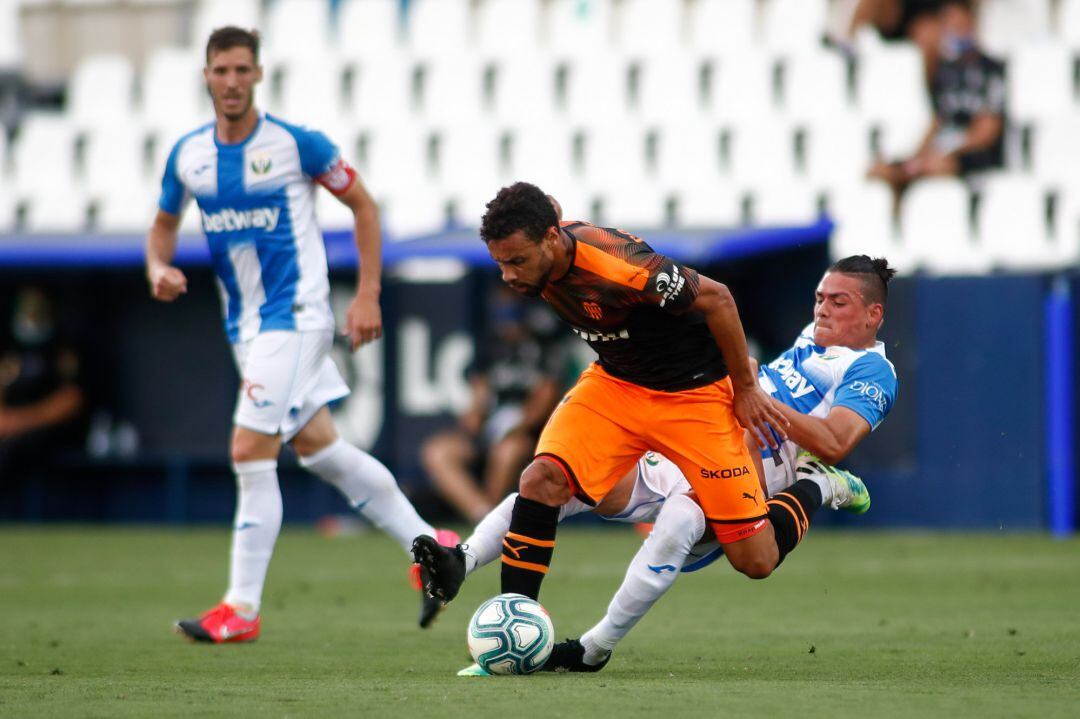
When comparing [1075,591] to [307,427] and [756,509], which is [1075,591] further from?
[307,427]

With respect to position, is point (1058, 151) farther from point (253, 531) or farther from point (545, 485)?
point (545, 485)

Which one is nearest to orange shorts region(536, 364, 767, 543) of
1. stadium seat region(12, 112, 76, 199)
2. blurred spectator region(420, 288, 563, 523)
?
blurred spectator region(420, 288, 563, 523)

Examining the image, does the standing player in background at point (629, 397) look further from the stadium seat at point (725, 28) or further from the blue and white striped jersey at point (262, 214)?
the stadium seat at point (725, 28)

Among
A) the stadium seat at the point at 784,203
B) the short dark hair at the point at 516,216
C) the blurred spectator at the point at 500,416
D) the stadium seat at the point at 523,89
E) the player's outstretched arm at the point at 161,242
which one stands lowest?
the blurred spectator at the point at 500,416

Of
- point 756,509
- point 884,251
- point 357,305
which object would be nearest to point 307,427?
point 357,305

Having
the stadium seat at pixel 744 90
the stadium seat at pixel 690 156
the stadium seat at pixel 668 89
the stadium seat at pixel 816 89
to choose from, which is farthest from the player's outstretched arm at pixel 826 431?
the stadium seat at pixel 668 89

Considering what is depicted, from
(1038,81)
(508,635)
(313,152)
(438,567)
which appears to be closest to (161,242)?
(313,152)

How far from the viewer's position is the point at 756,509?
17.7 feet

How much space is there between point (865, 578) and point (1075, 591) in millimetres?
1212

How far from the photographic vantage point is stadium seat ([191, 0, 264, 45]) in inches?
635

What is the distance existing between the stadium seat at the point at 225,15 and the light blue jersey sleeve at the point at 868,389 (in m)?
11.4

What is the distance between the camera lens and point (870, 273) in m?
5.96

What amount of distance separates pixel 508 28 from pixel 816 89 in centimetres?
299

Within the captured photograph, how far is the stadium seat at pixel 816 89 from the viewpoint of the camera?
14.2 metres
